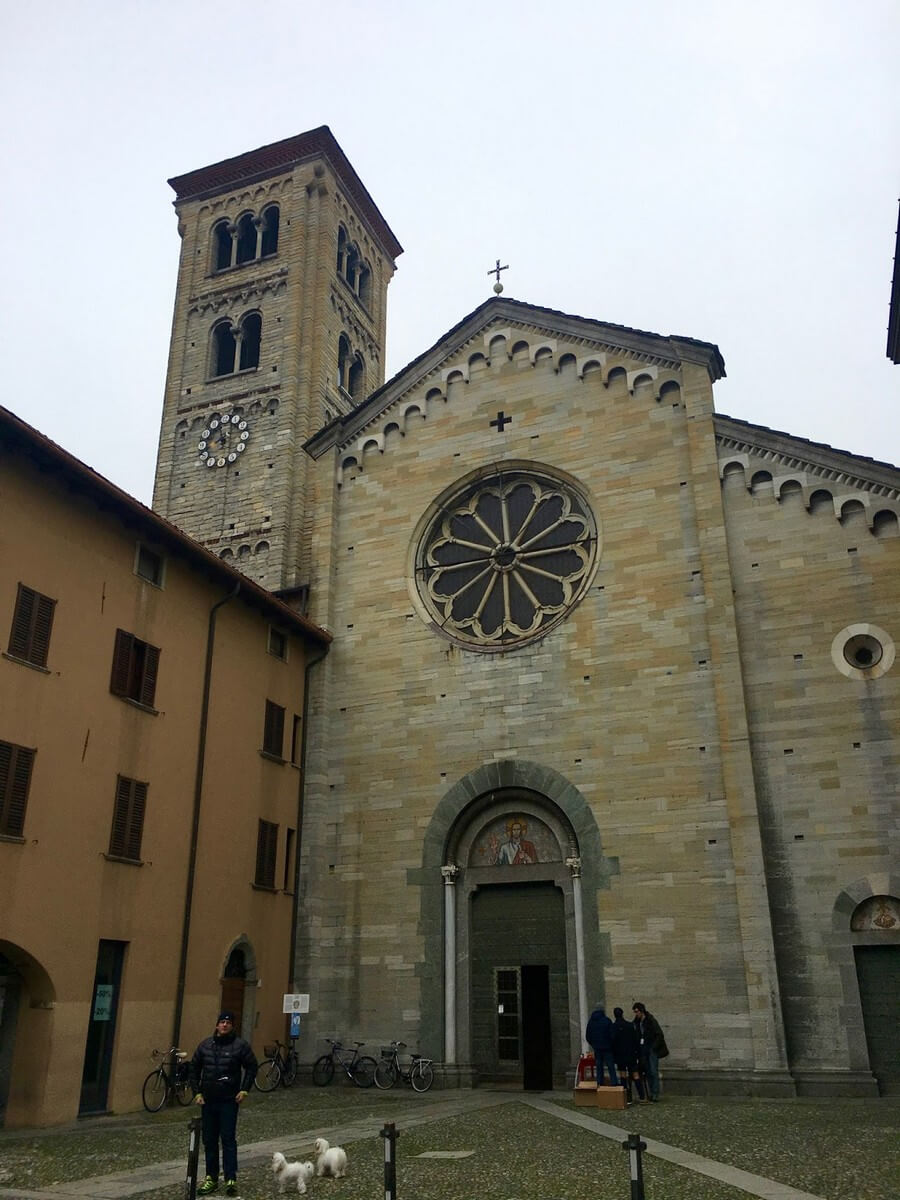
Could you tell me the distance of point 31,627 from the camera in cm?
1667

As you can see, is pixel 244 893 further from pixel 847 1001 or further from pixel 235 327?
pixel 235 327

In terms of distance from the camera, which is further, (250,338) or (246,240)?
(246,240)

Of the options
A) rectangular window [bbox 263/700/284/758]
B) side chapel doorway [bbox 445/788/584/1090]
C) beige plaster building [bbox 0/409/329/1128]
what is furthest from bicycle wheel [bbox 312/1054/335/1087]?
rectangular window [bbox 263/700/284/758]

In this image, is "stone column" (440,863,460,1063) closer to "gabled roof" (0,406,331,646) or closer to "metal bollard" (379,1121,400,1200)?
"gabled roof" (0,406,331,646)

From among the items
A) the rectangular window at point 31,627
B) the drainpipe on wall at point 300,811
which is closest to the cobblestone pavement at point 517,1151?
the drainpipe on wall at point 300,811

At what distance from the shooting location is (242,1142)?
13.2 meters

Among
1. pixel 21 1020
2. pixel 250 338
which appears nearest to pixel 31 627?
pixel 21 1020

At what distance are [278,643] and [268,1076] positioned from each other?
9.32m

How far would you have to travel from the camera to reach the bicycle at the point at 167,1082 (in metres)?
17.4

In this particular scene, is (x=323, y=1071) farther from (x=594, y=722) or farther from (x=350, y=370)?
(x=350, y=370)

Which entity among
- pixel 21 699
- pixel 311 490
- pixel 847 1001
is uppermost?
pixel 311 490

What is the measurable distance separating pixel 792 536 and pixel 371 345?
22987 millimetres

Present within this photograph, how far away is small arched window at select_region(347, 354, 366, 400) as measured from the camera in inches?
1503

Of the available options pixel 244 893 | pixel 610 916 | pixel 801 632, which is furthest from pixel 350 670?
pixel 801 632
